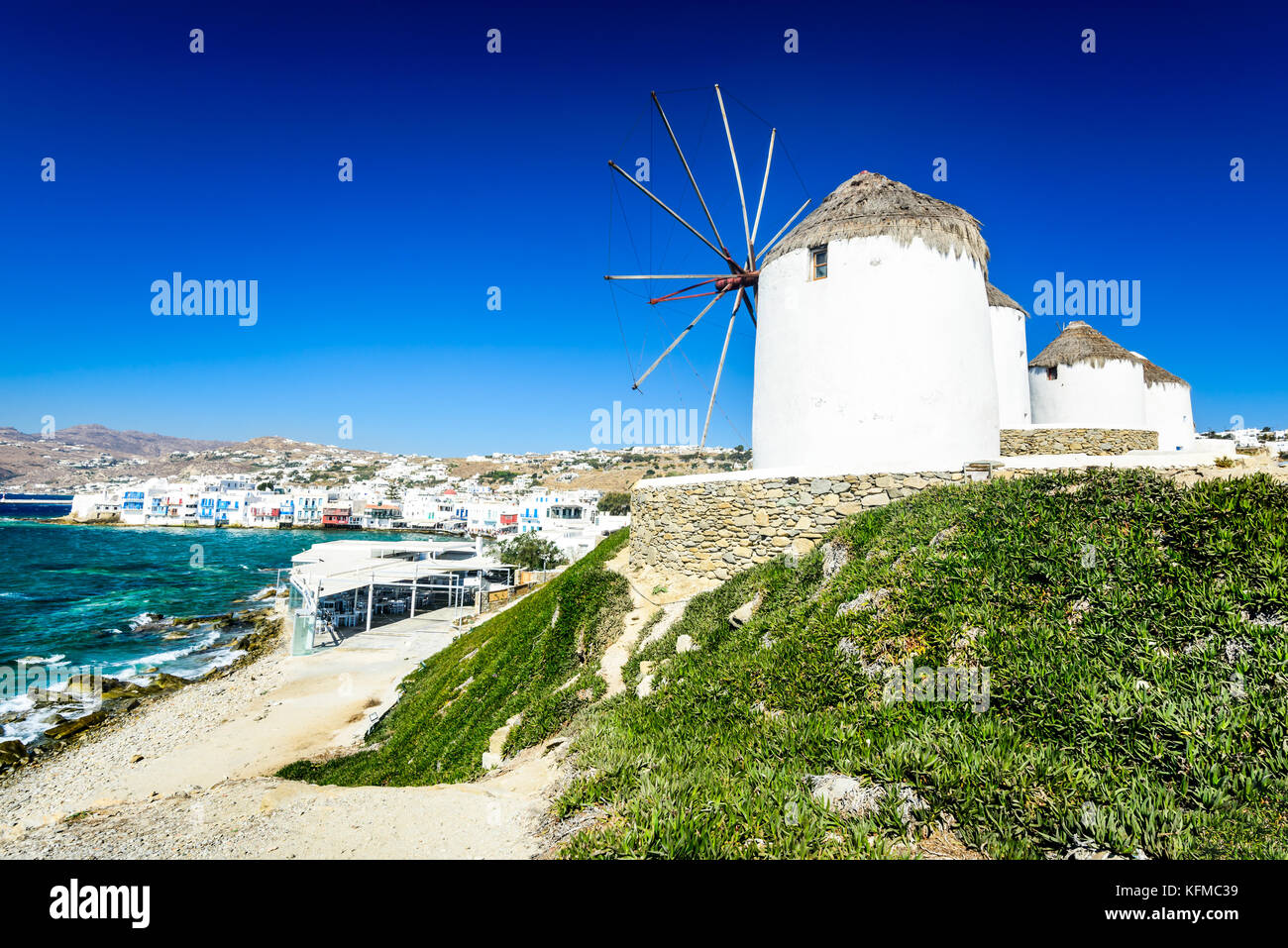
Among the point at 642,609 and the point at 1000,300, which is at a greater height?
the point at 1000,300

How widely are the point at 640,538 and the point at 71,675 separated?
24916mm

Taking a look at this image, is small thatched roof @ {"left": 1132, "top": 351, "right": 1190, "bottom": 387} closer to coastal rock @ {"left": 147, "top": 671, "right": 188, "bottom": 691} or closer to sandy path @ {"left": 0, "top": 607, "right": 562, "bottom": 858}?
sandy path @ {"left": 0, "top": 607, "right": 562, "bottom": 858}

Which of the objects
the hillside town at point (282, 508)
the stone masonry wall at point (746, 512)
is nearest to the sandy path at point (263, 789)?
the stone masonry wall at point (746, 512)

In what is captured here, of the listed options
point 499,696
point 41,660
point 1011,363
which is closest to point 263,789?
point 499,696

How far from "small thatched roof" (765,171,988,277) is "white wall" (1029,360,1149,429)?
36.2ft

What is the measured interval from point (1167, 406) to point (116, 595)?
2435 inches

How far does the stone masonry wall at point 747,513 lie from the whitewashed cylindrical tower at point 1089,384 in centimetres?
1580

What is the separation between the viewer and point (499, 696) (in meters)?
10.9

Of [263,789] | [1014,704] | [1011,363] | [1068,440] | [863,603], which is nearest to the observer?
[1014,704]

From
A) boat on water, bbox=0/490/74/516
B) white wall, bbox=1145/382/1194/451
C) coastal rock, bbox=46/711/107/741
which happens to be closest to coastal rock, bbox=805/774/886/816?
coastal rock, bbox=46/711/107/741

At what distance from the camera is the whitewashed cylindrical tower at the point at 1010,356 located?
19.7 meters

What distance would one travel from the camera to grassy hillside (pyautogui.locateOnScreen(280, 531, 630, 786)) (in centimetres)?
873

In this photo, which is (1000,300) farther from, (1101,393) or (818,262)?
(818,262)
